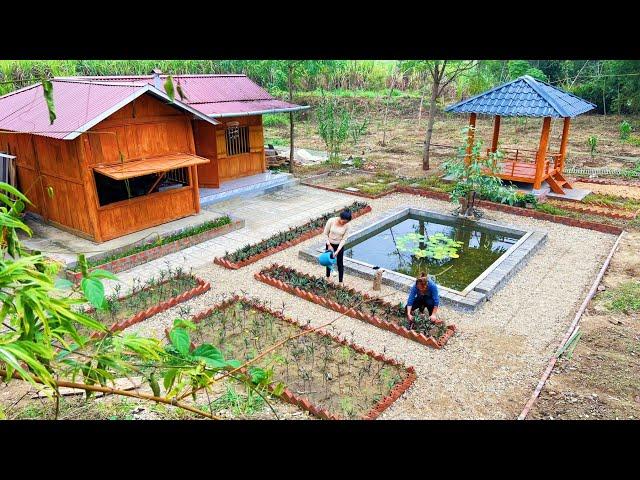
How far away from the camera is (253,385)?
2.06 meters

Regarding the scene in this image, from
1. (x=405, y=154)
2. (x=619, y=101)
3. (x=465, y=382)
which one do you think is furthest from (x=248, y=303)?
(x=619, y=101)

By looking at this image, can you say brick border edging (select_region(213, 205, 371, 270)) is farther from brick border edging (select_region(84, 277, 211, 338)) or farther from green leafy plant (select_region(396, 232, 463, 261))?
green leafy plant (select_region(396, 232, 463, 261))

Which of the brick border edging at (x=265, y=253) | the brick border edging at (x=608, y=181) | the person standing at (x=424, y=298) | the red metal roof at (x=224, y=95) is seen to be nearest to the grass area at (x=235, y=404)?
the person standing at (x=424, y=298)

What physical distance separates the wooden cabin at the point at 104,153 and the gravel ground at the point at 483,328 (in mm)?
2406

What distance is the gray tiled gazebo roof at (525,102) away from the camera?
41.0ft

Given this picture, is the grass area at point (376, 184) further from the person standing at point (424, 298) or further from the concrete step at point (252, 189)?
the person standing at point (424, 298)

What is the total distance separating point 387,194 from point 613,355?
8.42 meters

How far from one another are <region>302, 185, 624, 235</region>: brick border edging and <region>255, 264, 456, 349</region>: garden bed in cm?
591

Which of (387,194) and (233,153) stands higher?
(233,153)

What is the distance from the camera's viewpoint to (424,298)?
23.5 feet

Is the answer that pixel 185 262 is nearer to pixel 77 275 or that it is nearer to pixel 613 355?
pixel 77 275

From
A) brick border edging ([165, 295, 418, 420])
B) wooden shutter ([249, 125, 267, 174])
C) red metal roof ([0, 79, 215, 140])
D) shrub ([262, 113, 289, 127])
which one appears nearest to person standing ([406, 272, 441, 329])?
brick border edging ([165, 295, 418, 420])

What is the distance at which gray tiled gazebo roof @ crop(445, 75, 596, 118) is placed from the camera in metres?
12.5
